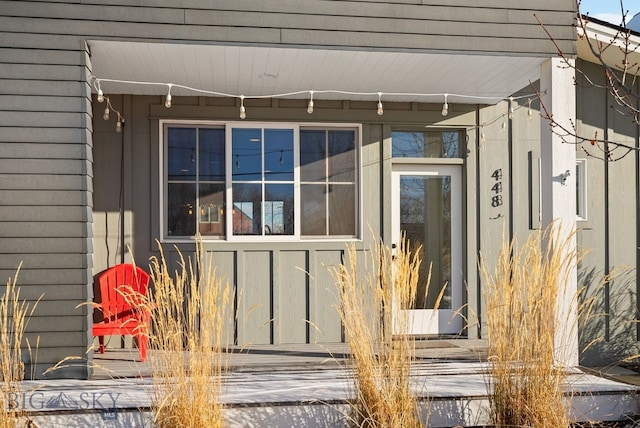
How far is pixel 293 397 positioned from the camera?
3.51 meters

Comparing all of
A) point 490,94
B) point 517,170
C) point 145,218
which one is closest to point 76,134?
point 145,218

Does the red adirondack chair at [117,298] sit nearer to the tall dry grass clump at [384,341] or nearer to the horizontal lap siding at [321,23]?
the horizontal lap siding at [321,23]

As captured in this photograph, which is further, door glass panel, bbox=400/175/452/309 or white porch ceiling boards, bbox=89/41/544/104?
door glass panel, bbox=400/175/452/309

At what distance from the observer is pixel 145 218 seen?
17.3ft

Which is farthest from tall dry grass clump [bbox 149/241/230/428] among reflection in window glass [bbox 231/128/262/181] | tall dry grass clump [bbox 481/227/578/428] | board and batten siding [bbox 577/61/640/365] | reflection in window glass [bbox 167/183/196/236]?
board and batten siding [bbox 577/61/640/365]

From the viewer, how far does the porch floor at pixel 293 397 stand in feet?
10.9

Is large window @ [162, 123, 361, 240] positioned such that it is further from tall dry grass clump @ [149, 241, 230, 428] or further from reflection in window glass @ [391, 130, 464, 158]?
tall dry grass clump @ [149, 241, 230, 428]

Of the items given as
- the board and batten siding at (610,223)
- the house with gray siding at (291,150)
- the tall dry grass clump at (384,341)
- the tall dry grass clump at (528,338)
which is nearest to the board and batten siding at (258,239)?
the house with gray siding at (291,150)

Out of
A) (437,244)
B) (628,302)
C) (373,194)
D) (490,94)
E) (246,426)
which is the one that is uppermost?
(490,94)

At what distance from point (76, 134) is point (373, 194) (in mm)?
2693

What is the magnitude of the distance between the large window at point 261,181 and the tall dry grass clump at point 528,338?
261cm

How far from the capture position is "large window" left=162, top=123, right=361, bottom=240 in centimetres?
537

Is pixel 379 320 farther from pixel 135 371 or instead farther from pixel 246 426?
pixel 135 371

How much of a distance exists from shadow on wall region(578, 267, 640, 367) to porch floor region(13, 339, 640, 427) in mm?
1437
